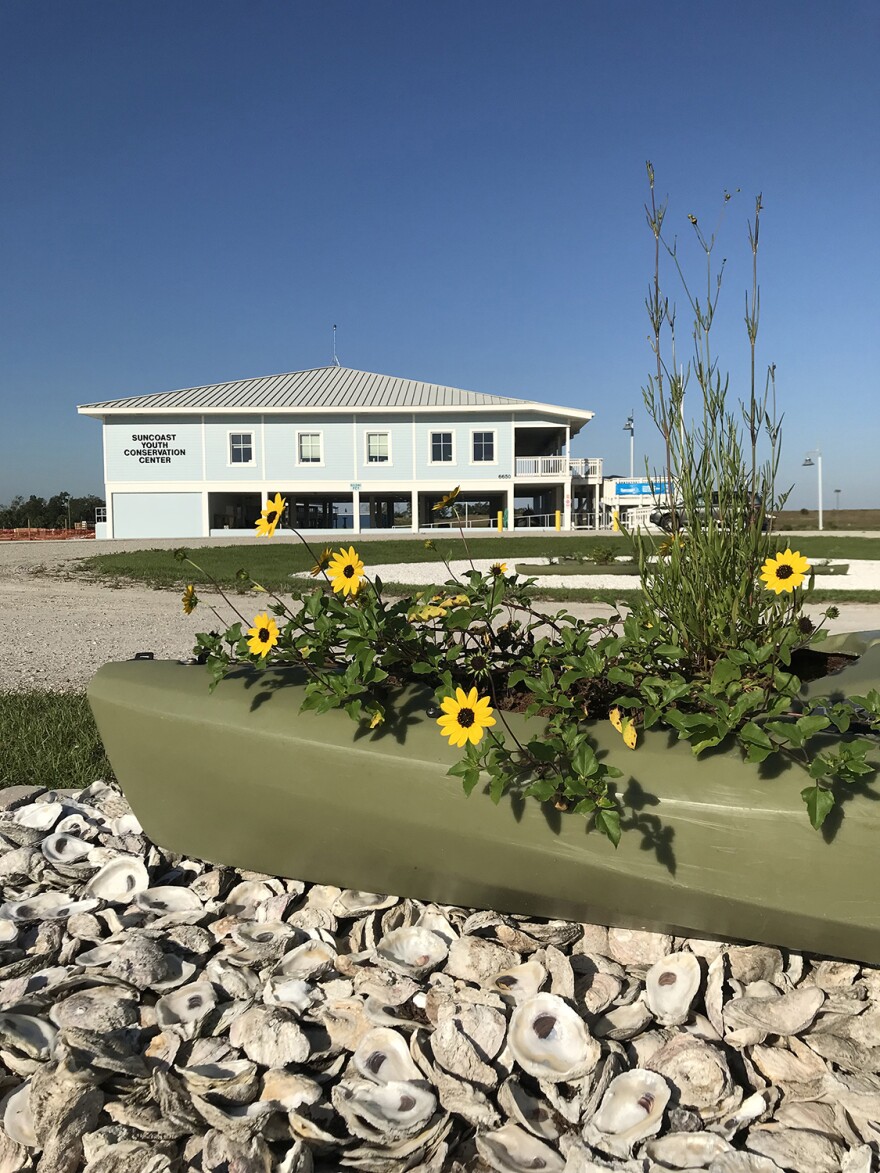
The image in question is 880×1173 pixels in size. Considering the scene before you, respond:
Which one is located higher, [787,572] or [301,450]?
[301,450]

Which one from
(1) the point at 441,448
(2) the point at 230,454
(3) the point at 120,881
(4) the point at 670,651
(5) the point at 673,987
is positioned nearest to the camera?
(5) the point at 673,987

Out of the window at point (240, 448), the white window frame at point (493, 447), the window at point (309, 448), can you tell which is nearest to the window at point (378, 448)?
the window at point (309, 448)

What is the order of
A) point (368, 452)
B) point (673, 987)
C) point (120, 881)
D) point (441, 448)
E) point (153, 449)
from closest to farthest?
point (673, 987), point (120, 881), point (153, 449), point (368, 452), point (441, 448)

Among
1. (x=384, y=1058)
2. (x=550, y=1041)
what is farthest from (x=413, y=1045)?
(x=550, y=1041)

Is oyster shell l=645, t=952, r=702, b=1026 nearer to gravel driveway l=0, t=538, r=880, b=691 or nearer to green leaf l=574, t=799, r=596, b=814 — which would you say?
green leaf l=574, t=799, r=596, b=814

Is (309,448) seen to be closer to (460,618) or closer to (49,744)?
(49,744)

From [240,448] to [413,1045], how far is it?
31.4 meters

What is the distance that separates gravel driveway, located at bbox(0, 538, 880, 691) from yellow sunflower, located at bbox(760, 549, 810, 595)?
10.4 feet

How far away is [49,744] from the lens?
137 inches

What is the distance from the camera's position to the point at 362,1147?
1.28 m

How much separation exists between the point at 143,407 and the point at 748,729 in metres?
32.4

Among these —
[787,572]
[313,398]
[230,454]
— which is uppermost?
[313,398]

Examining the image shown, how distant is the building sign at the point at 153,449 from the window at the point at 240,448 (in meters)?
1.77

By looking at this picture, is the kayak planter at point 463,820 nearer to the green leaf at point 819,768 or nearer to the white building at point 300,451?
the green leaf at point 819,768
